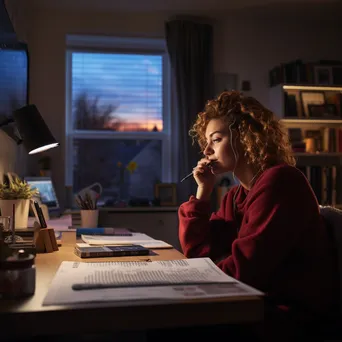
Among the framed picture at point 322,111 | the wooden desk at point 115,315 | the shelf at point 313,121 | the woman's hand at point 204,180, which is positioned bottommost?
the wooden desk at point 115,315

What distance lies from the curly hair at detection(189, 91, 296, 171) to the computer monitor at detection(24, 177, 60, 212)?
1.74 metres

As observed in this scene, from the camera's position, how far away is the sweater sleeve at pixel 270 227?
3.74 ft

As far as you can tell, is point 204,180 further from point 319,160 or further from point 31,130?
point 319,160

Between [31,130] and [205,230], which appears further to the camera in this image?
[31,130]

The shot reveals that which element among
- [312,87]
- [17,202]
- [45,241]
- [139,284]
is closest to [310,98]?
[312,87]

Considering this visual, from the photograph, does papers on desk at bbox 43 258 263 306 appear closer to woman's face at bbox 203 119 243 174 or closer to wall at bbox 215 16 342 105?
woman's face at bbox 203 119 243 174

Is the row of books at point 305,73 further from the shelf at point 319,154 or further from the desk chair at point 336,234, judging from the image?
the desk chair at point 336,234

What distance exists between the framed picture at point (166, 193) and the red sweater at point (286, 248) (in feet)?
9.05

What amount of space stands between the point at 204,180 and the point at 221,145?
20 centimetres

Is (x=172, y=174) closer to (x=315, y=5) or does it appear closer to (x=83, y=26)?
(x=83, y=26)

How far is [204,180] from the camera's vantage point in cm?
172

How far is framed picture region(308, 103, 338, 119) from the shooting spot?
427 centimetres

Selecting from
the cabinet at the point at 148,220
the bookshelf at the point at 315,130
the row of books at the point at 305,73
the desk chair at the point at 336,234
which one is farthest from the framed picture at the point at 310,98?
the desk chair at the point at 336,234

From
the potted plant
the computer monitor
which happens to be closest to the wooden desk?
the potted plant
